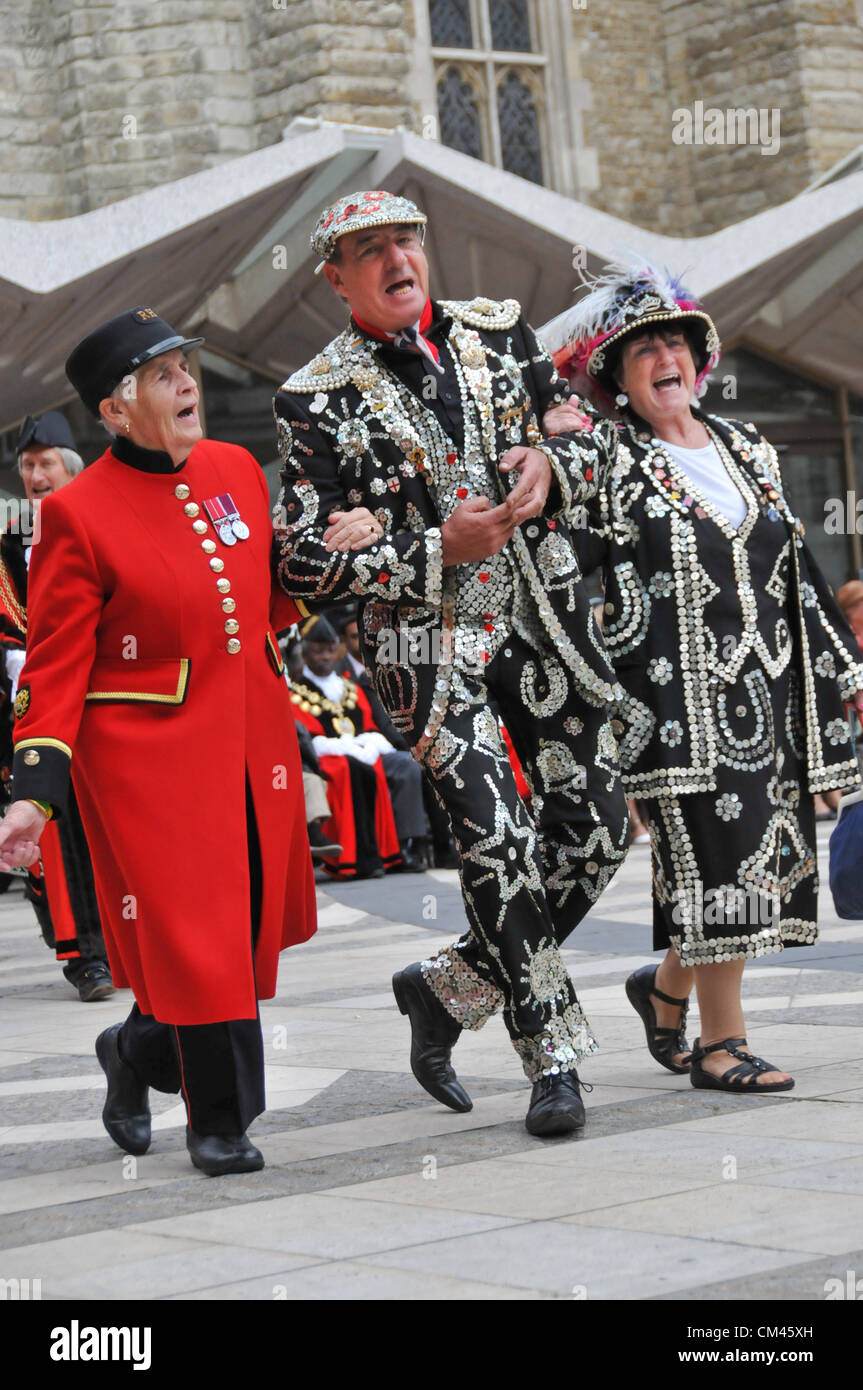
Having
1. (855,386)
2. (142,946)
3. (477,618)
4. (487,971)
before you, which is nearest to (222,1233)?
(142,946)

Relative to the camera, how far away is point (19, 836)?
4023 mm

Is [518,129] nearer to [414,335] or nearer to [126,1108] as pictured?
[414,335]

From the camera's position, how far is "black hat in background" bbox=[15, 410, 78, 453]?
741cm

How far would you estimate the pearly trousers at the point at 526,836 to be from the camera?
14.5 feet

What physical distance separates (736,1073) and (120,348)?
209cm

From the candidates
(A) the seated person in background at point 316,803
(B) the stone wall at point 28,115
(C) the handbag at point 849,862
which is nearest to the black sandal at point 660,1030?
(C) the handbag at point 849,862

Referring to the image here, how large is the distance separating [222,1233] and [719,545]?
82.2 inches

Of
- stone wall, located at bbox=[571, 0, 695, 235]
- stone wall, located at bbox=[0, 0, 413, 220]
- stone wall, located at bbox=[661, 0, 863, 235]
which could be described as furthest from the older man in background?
stone wall, located at bbox=[571, 0, 695, 235]

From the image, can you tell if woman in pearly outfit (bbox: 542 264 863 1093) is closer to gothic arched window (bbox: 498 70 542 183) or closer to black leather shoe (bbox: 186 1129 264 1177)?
black leather shoe (bbox: 186 1129 264 1177)

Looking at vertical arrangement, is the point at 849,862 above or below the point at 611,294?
below

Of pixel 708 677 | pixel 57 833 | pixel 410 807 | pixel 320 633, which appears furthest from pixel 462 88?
pixel 708 677

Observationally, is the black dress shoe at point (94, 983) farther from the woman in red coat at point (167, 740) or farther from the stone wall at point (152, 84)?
the stone wall at point (152, 84)
